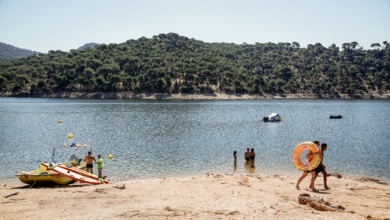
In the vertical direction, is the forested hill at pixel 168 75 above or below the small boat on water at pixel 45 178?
above

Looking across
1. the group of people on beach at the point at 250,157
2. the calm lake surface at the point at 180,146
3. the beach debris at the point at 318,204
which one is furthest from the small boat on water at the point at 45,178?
the beach debris at the point at 318,204

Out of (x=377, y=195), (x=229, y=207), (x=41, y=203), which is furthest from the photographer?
(x=377, y=195)

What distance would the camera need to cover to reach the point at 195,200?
15.3m

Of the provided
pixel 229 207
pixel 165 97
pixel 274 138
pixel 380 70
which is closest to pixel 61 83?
pixel 165 97

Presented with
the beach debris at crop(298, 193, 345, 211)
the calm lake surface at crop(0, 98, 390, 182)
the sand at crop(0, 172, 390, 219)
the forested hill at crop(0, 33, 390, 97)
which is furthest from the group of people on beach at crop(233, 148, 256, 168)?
the forested hill at crop(0, 33, 390, 97)

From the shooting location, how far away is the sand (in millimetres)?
13273

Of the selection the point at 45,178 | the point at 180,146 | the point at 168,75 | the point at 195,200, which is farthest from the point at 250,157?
the point at 168,75

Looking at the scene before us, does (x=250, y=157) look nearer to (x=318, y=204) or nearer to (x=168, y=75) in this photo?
(x=318, y=204)

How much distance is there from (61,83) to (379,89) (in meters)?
143

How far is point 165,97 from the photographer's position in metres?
131

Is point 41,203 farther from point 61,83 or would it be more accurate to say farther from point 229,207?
point 61,83

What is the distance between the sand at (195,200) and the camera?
13.3m

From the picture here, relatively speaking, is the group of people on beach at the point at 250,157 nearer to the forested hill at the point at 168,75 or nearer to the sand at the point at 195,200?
the sand at the point at 195,200

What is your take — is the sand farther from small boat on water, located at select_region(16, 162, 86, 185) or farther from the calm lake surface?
the calm lake surface
